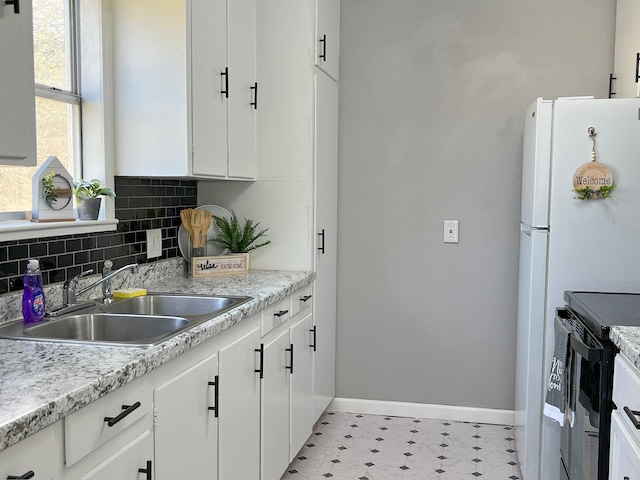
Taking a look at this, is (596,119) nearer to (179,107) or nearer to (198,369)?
(179,107)

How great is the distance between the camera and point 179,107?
95.3 inches

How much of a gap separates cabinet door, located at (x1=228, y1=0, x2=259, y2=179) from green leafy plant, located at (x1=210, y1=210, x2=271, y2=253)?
239mm

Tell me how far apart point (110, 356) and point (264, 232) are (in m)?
1.68

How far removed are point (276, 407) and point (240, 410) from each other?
1.46 ft

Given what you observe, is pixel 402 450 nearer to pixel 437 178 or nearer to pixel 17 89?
pixel 437 178

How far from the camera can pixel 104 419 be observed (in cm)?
140

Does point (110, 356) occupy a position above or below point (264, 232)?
below

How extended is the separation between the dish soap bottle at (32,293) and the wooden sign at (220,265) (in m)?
1.04

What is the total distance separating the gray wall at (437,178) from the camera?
11.2 ft

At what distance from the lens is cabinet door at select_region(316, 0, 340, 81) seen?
3.15m

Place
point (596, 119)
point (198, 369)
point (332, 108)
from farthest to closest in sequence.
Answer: point (332, 108), point (596, 119), point (198, 369)

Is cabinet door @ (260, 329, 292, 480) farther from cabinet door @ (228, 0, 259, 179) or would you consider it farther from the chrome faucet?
cabinet door @ (228, 0, 259, 179)

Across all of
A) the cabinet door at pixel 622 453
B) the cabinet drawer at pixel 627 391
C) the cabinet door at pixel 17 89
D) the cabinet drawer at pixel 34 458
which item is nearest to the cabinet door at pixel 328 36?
the cabinet door at pixel 17 89

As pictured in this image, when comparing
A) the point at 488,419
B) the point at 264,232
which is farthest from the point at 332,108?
the point at 488,419
